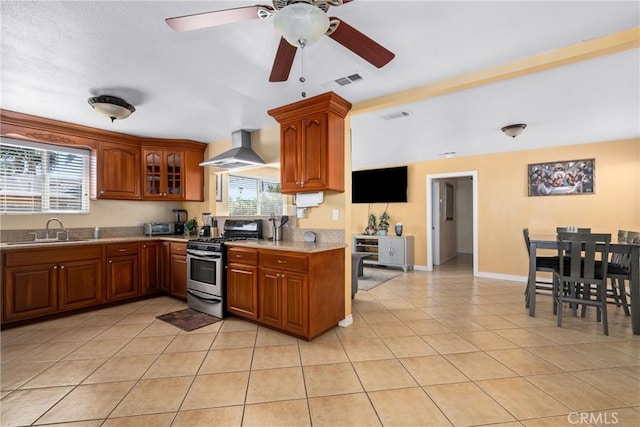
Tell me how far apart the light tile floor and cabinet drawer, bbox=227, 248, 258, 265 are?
Answer: 2.31 feet

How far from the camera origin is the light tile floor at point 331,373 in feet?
5.61

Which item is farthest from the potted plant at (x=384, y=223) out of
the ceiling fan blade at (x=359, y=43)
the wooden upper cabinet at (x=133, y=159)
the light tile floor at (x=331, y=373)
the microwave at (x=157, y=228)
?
the ceiling fan blade at (x=359, y=43)

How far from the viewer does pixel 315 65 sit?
2.27 metres

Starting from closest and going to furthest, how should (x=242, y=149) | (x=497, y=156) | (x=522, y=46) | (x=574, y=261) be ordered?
(x=522, y=46) → (x=574, y=261) → (x=242, y=149) → (x=497, y=156)

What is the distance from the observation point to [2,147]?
3338 millimetres

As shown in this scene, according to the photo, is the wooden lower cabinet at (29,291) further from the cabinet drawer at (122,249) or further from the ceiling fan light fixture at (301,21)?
the ceiling fan light fixture at (301,21)

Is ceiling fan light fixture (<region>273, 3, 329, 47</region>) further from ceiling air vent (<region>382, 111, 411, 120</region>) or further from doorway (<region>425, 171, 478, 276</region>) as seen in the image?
doorway (<region>425, 171, 478, 276</region>)

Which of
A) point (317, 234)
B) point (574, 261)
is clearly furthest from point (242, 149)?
point (574, 261)

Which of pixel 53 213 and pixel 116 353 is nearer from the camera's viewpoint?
pixel 116 353

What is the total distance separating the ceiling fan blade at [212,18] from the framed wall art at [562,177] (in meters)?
5.49

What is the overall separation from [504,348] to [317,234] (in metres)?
2.10

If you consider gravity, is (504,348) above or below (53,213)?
below

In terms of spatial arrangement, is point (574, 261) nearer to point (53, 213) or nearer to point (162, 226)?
point (162, 226)

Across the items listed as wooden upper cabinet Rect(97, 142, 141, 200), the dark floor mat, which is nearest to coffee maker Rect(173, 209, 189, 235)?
wooden upper cabinet Rect(97, 142, 141, 200)
